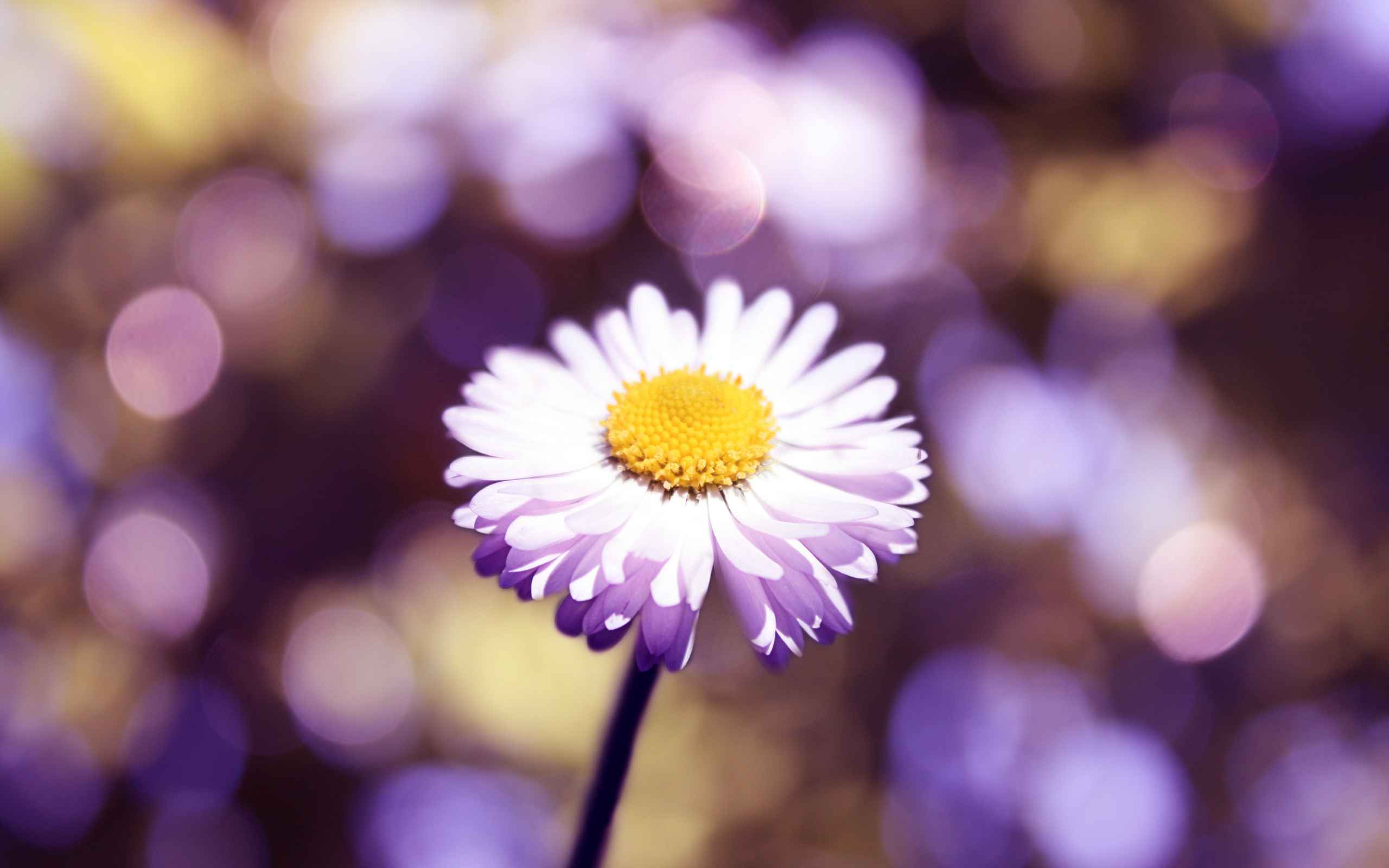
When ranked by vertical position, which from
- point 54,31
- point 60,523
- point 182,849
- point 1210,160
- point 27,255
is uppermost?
point 1210,160

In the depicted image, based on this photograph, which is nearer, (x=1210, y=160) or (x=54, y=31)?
(x=54, y=31)

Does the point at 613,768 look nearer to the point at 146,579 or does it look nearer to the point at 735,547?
the point at 735,547

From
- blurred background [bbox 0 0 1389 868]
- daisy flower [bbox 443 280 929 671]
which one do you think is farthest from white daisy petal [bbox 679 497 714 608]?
blurred background [bbox 0 0 1389 868]

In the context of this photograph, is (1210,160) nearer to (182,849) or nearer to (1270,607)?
(1270,607)

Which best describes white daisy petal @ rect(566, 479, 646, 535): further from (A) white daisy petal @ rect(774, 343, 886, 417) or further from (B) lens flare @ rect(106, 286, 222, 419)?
(B) lens flare @ rect(106, 286, 222, 419)

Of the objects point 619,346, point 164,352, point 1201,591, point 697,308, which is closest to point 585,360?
point 619,346

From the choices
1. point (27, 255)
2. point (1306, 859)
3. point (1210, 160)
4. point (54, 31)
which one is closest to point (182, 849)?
point (27, 255)
